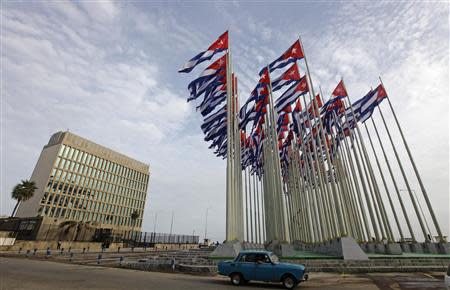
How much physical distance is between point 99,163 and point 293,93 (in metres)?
80.3

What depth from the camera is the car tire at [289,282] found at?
1045 centimetres

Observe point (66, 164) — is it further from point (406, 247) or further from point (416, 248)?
point (416, 248)

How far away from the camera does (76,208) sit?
78000 mm

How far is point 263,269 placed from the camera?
1116 cm

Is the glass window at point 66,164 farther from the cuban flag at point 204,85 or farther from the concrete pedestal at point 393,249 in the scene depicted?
the concrete pedestal at point 393,249

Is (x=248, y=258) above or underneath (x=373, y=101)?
underneath

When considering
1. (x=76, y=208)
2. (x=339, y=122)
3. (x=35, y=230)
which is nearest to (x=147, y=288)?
(x=339, y=122)

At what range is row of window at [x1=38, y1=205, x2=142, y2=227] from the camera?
7200 cm

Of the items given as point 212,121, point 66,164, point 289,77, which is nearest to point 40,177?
point 66,164

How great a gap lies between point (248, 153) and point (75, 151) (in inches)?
2571

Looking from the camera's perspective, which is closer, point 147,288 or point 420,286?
point 147,288

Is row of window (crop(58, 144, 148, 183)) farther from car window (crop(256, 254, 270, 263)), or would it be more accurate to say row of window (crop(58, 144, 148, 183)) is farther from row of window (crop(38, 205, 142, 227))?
car window (crop(256, 254, 270, 263))

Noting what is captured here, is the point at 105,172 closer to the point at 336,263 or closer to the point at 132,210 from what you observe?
the point at 132,210

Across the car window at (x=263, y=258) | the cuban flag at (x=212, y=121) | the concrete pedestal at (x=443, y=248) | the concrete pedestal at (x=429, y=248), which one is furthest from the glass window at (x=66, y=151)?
the concrete pedestal at (x=443, y=248)
